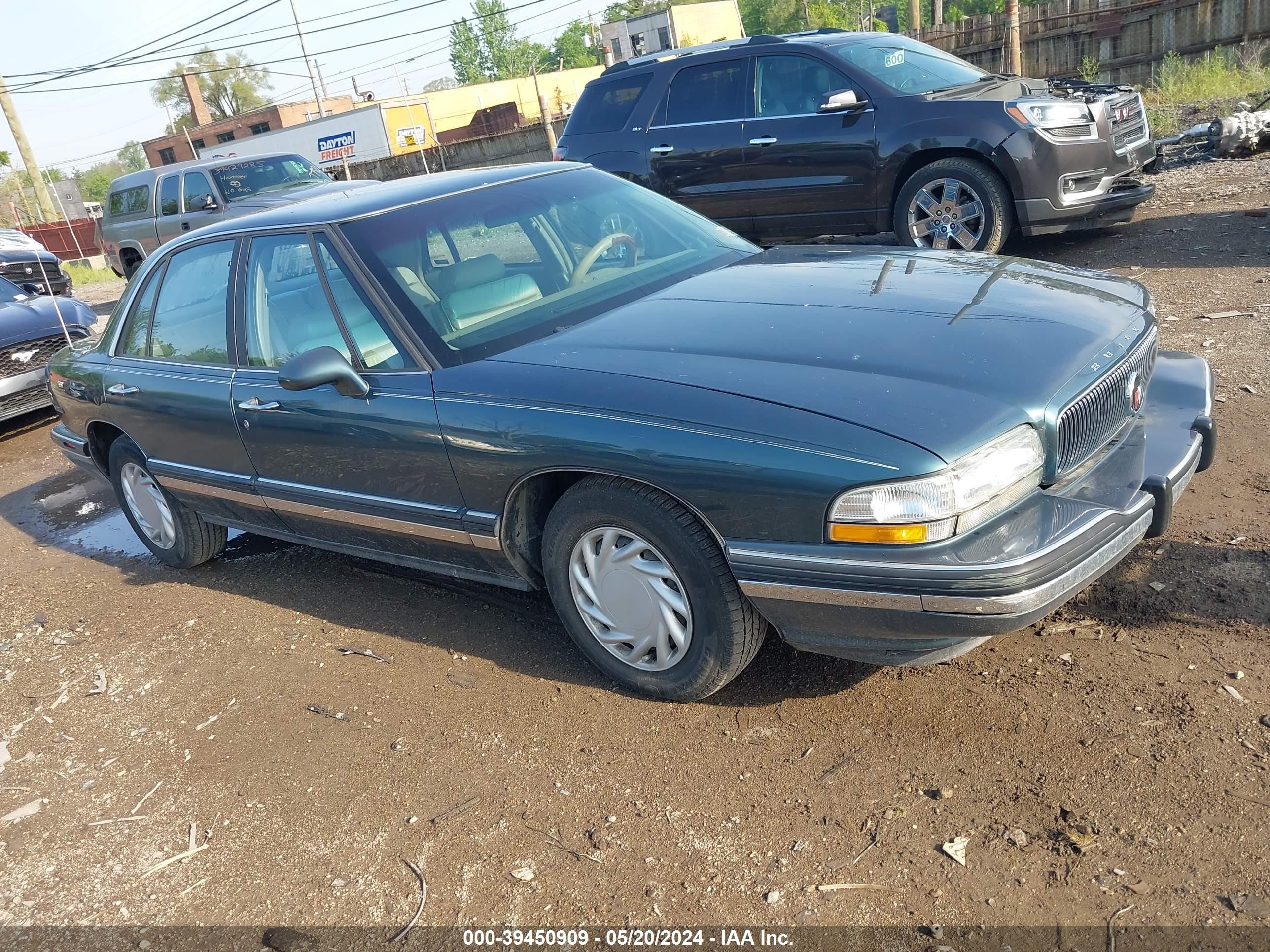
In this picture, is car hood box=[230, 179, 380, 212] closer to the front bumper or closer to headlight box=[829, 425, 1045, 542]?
the front bumper

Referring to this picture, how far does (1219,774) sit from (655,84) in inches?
304

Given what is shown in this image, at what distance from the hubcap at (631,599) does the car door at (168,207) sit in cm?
1288

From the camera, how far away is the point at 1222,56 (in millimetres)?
15445

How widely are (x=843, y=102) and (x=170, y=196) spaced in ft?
34.7

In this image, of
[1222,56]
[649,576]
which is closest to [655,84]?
[649,576]

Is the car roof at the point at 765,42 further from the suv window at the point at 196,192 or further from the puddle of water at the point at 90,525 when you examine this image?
the suv window at the point at 196,192

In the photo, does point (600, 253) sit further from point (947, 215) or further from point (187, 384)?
point (947, 215)

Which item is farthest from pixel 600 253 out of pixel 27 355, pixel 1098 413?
pixel 27 355

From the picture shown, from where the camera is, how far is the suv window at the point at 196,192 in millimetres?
13680

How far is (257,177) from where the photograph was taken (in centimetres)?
1371

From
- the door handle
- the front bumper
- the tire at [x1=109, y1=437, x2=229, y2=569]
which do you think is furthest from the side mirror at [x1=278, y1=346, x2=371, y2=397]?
the tire at [x1=109, y1=437, x2=229, y2=569]

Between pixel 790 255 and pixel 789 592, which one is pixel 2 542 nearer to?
pixel 790 255

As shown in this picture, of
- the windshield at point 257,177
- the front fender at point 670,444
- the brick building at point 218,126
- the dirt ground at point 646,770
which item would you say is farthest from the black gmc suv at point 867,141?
the brick building at point 218,126

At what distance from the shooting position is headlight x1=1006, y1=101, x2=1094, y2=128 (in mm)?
7199
